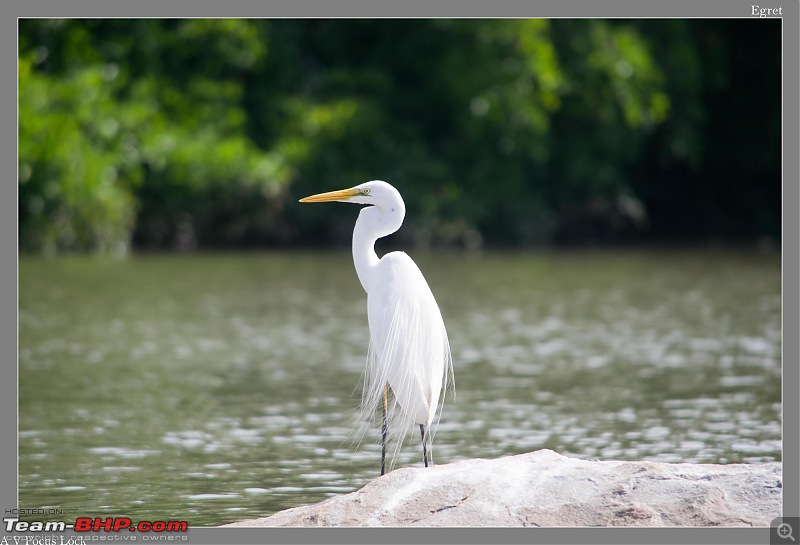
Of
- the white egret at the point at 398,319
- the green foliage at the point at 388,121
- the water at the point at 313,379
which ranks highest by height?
the green foliage at the point at 388,121

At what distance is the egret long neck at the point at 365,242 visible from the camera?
238 inches

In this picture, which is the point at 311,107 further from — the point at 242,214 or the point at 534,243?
the point at 534,243

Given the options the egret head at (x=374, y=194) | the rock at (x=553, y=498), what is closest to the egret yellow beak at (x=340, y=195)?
the egret head at (x=374, y=194)

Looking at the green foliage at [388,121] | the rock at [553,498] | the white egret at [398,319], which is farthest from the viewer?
the green foliage at [388,121]

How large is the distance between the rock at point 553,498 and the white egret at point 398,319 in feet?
2.39

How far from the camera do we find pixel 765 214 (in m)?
28.4

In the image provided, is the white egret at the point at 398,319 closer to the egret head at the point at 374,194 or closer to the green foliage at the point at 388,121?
the egret head at the point at 374,194

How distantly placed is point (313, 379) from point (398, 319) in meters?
4.22

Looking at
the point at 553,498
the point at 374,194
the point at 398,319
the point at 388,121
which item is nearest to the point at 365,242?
the point at 374,194

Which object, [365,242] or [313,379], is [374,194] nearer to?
[365,242]

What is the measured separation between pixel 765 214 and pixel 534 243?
18.5 feet

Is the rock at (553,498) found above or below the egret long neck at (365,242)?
below

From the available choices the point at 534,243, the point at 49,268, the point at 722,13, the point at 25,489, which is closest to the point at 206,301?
the point at 49,268

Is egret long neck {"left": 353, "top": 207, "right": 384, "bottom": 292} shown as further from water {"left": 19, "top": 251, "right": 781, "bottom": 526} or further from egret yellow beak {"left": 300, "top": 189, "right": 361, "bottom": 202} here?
water {"left": 19, "top": 251, "right": 781, "bottom": 526}
